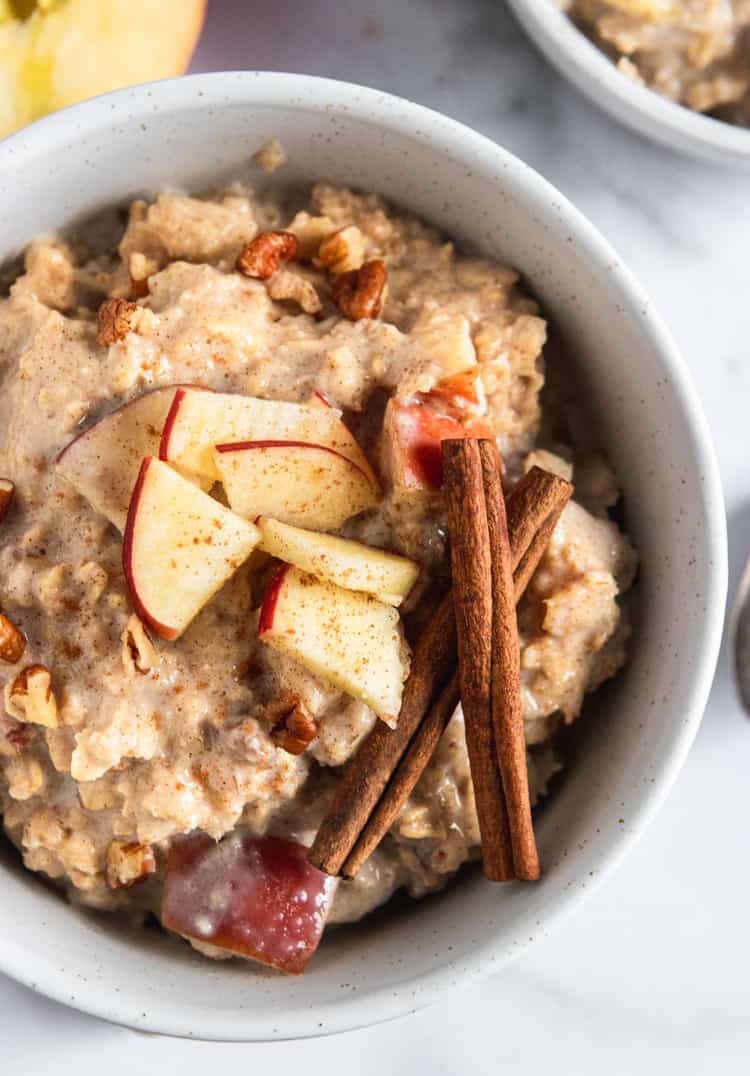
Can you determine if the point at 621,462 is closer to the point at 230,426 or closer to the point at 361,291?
the point at 361,291

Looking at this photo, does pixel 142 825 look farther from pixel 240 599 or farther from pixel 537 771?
pixel 537 771

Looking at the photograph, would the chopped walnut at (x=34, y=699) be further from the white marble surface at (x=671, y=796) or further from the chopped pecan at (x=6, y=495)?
the white marble surface at (x=671, y=796)

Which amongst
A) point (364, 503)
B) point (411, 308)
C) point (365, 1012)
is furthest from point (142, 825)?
point (411, 308)

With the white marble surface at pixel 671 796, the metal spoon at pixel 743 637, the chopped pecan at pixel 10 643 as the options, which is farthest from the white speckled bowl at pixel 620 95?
the chopped pecan at pixel 10 643

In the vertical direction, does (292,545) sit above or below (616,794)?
above

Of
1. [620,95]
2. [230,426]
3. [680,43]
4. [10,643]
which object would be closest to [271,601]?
[230,426]
